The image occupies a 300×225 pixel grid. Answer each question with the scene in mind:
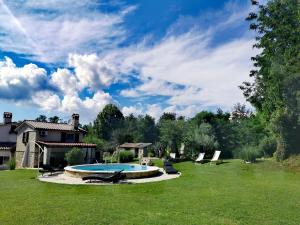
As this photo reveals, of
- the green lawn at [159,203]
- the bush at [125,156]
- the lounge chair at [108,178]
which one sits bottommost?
the green lawn at [159,203]

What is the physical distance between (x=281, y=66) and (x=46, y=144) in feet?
82.8

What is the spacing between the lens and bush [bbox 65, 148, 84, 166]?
30383mm

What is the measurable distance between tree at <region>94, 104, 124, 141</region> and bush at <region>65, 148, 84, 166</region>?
48.6 meters

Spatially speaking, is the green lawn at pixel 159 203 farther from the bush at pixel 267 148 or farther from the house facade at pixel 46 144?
the bush at pixel 267 148

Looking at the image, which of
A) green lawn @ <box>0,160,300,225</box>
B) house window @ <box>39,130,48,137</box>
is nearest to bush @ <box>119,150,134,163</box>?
house window @ <box>39,130,48,137</box>

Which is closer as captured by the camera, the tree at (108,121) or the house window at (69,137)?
the house window at (69,137)

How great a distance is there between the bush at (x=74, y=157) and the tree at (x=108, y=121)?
4862 cm

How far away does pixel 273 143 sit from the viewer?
3397 centimetres

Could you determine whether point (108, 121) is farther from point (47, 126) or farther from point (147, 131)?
point (47, 126)

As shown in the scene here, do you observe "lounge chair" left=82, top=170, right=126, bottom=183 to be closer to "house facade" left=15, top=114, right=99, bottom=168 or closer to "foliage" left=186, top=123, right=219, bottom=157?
"house facade" left=15, top=114, right=99, bottom=168

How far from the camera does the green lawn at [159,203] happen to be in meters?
9.75

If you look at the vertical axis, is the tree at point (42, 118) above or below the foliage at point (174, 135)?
above

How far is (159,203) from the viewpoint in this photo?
1217cm

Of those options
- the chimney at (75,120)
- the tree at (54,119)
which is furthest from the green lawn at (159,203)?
the tree at (54,119)
